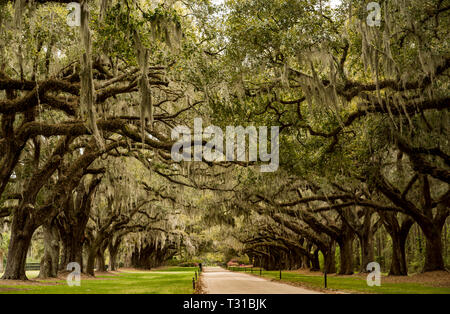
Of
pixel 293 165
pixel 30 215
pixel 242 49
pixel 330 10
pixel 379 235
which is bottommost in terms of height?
pixel 379 235

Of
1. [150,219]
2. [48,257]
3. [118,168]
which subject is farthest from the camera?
[150,219]

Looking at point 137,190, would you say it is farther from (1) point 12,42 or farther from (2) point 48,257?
(1) point 12,42

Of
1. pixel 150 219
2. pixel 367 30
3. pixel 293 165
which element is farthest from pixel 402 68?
pixel 150 219

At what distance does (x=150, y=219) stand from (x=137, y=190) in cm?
1034

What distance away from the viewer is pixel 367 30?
944cm
